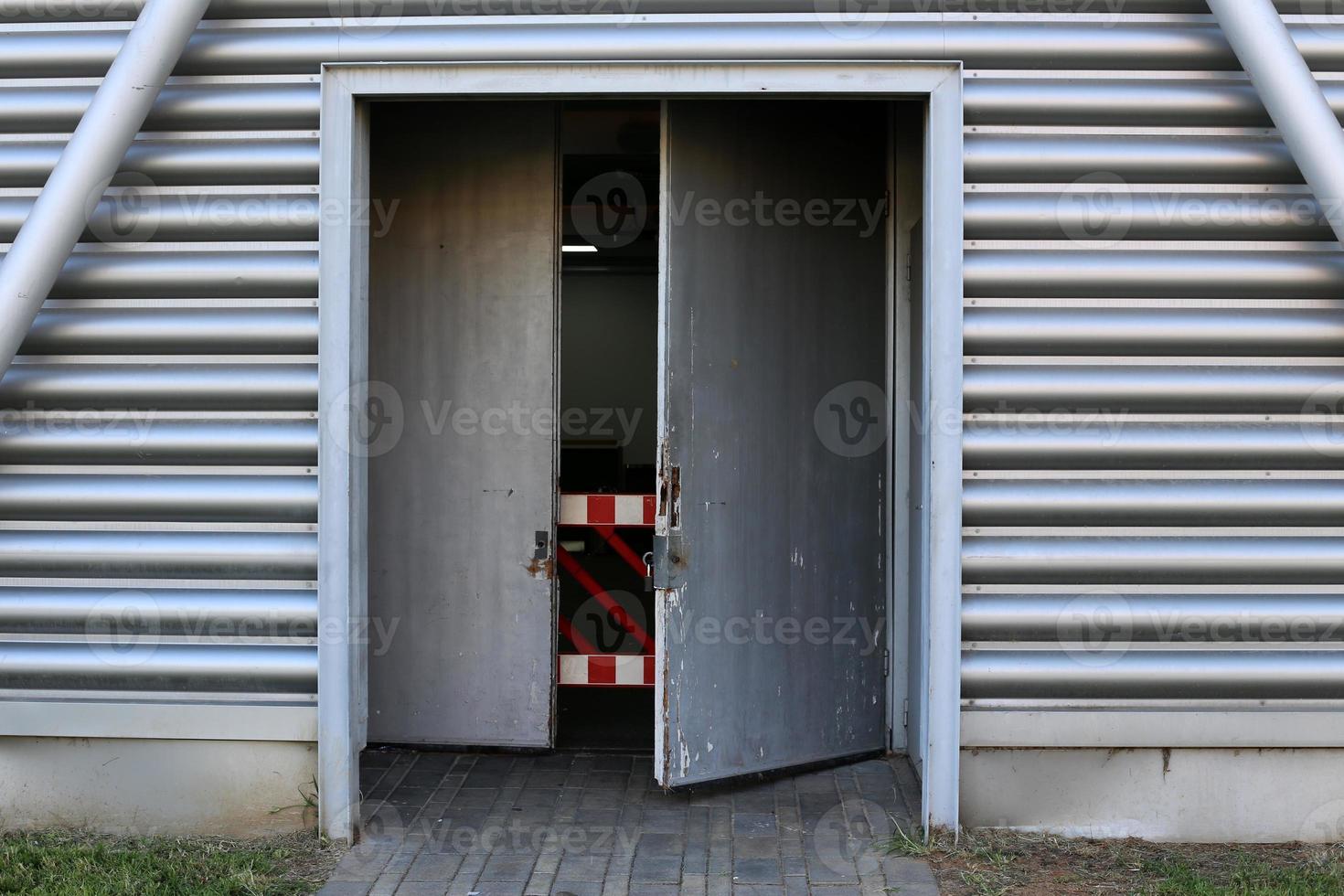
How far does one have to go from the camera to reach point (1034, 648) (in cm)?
415

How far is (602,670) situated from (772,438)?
4.95 ft

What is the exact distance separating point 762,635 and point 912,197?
2151 mm

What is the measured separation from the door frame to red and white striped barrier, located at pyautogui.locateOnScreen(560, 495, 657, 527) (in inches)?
59.8

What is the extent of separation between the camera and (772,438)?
5.02 meters

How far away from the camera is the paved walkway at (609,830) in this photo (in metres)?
3.90

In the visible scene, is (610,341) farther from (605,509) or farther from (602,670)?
(602,670)

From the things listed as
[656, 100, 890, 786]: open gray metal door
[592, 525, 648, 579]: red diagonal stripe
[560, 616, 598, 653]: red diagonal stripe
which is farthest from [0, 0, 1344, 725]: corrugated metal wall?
[560, 616, 598, 653]: red diagonal stripe

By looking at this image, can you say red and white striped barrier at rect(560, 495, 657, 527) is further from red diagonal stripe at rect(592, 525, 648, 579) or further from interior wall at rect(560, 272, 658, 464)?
interior wall at rect(560, 272, 658, 464)

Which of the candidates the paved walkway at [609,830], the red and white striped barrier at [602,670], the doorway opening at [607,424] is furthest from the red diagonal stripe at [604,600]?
the paved walkway at [609,830]

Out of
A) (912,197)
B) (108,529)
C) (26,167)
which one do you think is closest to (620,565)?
(912,197)

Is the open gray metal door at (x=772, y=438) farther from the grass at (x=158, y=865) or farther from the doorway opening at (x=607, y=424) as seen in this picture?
the grass at (x=158, y=865)

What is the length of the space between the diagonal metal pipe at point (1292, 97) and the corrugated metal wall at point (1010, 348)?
0.63ft

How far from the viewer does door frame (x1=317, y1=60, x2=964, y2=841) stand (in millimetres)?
4102

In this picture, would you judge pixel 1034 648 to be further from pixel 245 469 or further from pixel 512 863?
pixel 245 469
